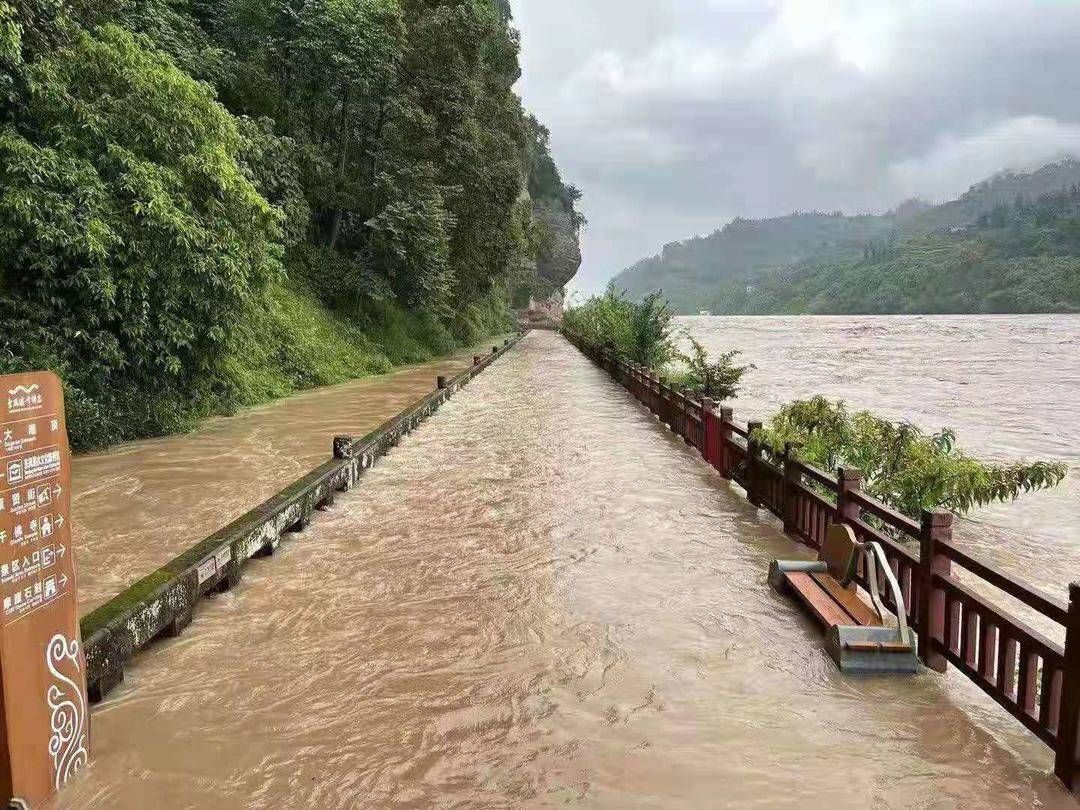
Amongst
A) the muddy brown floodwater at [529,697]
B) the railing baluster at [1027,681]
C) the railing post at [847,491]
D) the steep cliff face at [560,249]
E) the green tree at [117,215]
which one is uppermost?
the steep cliff face at [560,249]

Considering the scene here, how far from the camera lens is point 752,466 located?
8172mm

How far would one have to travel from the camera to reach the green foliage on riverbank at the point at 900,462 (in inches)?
290

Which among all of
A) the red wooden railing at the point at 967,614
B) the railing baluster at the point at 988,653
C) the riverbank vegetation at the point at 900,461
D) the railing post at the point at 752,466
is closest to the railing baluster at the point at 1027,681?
the red wooden railing at the point at 967,614

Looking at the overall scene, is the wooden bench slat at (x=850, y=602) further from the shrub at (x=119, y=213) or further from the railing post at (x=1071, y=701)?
the shrub at (x=119, y=213)

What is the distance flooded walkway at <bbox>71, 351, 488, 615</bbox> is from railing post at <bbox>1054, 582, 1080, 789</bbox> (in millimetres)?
5832

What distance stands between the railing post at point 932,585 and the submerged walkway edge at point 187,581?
4553 mm

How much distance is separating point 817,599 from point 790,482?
2.05m

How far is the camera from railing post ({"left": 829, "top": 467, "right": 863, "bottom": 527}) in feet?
18.4

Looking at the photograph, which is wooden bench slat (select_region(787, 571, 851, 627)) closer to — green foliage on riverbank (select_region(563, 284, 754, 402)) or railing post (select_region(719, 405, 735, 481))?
railing post (select_region(719, 405, 735, 481))

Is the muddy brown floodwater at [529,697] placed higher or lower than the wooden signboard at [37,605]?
lower

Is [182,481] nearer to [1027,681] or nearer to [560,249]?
[1027,681]

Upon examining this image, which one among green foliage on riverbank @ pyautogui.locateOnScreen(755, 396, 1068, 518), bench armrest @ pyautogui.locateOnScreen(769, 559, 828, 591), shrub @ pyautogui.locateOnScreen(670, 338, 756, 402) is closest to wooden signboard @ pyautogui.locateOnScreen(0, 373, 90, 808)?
bench armrest @ pyautogui.locateOnScreen(769, 559, 828, 591)

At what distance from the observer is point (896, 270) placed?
148 metres

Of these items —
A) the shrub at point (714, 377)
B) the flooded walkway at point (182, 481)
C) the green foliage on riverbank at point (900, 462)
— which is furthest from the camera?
the shrub at point (714, 377)
